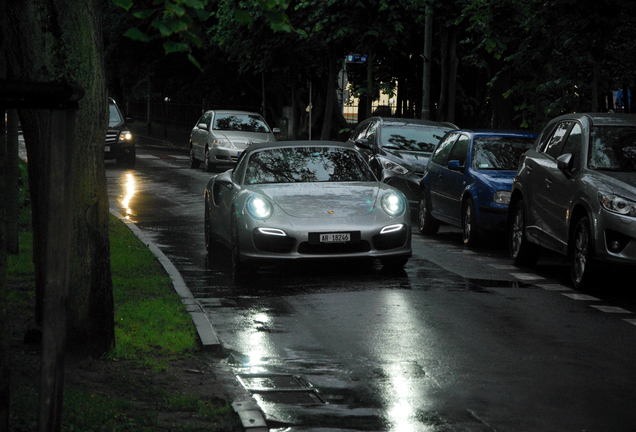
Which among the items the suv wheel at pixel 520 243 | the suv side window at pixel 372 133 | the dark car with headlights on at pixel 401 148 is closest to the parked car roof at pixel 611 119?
the suv wheel at pixel 520 243

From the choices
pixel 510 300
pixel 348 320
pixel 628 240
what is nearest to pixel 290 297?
pixel 348 320

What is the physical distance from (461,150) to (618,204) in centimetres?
565

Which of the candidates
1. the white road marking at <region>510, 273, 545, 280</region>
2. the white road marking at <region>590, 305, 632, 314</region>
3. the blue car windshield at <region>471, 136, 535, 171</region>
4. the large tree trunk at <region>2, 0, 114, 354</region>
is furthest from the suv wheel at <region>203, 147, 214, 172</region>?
the large tree trunk at <region>2, 0, 114, 354</region>

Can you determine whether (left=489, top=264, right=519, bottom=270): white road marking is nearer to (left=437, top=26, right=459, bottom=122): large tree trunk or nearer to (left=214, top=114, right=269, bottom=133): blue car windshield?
(left=437, top=26, right=459, bottom=122): large tree trunk

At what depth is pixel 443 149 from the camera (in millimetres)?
16453

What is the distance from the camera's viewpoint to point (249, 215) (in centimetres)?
1129

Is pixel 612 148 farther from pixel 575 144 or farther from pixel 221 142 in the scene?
pixel 221 142

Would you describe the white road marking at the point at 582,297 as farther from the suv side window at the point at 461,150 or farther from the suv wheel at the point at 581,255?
the suv side window at the point at 461,150

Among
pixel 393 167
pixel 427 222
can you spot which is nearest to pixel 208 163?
pixel 393 167

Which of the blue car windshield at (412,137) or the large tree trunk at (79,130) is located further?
the blue car windshield at (412,137)

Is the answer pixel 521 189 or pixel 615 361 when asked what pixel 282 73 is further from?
pixel 615 361

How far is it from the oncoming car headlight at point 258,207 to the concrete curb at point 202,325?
102 centimetres

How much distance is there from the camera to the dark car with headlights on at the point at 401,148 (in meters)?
18.6

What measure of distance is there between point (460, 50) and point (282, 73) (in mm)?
8486
